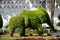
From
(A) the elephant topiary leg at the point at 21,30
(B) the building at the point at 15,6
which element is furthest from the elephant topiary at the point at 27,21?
(B) the building at the point at 15,6

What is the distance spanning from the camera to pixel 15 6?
23.0m

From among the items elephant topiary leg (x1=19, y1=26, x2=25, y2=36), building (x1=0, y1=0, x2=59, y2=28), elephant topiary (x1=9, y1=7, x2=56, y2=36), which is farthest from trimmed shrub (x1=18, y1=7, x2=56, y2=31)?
building (x1=0, y1=0, x2=59, y2=28)

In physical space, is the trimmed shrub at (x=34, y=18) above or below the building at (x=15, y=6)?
below

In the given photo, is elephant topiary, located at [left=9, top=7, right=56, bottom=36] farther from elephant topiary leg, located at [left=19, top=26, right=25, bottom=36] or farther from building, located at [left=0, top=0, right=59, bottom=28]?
building, located at [left=0, top=0, right=59, bottom=28]

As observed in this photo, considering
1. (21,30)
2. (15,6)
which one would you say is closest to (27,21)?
(21,30)

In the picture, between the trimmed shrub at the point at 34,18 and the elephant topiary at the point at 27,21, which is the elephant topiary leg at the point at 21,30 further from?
the trimmed shrub at the point at 34,18

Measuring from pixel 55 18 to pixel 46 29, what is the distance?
170cm

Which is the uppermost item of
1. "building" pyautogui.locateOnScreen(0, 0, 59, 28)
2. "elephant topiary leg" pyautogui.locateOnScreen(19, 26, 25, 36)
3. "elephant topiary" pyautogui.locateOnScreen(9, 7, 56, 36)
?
"building" pyautogui.locateOnScreen(0, 0, 59, 28)

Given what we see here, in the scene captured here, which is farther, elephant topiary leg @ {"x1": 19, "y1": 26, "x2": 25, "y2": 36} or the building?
the building

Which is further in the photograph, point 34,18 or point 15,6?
point 15,6

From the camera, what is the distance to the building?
22812 mm

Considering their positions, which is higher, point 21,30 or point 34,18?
point 34,18

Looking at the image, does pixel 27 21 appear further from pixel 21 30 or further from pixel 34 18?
pixel 21 30

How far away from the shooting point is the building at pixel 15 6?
2281 centimetres
